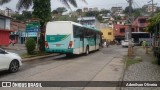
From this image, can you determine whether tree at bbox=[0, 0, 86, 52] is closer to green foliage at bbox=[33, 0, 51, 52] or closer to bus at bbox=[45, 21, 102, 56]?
green foliage at bbox=[33, 0, 51, 52]

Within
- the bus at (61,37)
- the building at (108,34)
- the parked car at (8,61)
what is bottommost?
the parked car at (8,61)

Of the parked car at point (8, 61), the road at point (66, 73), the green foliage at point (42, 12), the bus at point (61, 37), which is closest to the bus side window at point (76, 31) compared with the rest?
the bus at point (61, 37)

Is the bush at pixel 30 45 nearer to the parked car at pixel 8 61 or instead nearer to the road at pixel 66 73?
the road at pixel 66 73

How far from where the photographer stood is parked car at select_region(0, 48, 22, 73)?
1331 cm

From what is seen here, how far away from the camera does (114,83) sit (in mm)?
11305

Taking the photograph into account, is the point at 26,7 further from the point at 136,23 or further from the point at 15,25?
the point at 136,23

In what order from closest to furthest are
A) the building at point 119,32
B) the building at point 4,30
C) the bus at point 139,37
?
the building at point 4,30
the bus at point 139,37
the building at point 119,32

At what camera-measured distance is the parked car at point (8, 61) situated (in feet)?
43.7

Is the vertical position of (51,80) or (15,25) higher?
(15,25)

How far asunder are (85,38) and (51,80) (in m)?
16.2

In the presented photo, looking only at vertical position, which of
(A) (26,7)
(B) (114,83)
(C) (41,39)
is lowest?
(B) (114,83)

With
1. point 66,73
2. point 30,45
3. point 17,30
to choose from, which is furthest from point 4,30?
point 66,73

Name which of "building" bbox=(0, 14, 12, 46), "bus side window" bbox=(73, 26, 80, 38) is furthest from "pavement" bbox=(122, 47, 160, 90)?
"building" bbox=(0, 14, 12, 46)

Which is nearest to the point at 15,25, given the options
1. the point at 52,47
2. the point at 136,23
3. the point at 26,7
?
the point at 136,23
